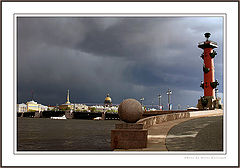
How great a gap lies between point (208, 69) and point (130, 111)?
39922 mm

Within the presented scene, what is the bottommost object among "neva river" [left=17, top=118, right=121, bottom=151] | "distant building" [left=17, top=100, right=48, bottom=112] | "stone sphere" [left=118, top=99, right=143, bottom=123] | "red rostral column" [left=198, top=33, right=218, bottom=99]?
"distant building" [left=17, top=100, right=48, bottom=112]

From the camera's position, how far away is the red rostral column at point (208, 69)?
43.6 metres

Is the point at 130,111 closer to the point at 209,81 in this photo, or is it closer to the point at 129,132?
the point at 129,132

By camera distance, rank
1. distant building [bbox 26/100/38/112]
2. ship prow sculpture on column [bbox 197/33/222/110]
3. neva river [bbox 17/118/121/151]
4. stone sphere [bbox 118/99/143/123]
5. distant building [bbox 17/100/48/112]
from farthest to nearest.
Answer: distant building [bbox 26/100/38/112], distant building [bbox 17/100/48/112], ship prow sculpture on column [bbox 197/33/222/110], neva river [bbox 17/118/121/151], stone sphere [bbox 118/99/143/123]

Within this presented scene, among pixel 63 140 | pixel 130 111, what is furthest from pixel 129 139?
pixel 63 140

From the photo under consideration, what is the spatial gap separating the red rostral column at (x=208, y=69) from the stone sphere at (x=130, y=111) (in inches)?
1539

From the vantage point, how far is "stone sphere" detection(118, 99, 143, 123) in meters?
7.80

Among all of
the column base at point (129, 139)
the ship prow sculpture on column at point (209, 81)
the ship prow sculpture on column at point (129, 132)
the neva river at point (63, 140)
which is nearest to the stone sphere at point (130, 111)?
the ship prow sculpture on column at point (129, 132)

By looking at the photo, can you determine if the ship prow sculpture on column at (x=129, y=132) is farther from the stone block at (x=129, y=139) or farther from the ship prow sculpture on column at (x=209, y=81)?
the ship prow sculpture on column at (x=209, y=81)

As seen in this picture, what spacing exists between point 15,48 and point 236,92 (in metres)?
6.46

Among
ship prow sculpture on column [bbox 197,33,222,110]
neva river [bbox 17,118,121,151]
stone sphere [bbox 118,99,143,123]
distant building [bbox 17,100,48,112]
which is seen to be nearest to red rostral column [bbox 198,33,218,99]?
ship prow sculpture on column [bbox 197,33,222,110]

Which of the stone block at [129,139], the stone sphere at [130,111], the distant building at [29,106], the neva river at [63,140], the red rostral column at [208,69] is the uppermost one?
the red rostral column at [208,69]

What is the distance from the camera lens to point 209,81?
43812 mm

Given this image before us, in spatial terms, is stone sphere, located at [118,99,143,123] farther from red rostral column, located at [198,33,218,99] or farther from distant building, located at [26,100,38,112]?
distant building, located at [26,100,38,112]
